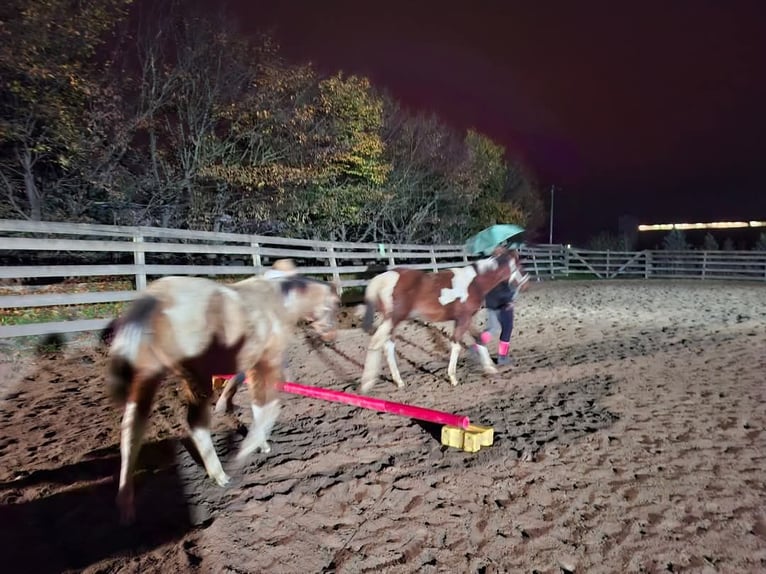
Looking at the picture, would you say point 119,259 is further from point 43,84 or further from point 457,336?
point 457,336

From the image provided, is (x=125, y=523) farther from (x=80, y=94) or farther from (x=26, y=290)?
(x=80, y=94)

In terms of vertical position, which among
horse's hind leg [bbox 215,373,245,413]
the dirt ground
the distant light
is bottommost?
the dirt ground

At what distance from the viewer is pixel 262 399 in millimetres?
3531

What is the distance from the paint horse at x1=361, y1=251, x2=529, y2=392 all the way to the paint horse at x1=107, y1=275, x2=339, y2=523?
1985 mm

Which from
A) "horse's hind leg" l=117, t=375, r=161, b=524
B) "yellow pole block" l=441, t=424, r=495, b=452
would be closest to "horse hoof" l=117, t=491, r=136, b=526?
"horse's hind leg" l=117, t=375, r=161, b=524

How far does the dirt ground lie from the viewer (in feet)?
8.04

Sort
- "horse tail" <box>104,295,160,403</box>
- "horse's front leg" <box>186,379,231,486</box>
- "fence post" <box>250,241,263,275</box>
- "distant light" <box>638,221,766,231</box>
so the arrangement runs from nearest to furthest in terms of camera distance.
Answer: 1. "horse tail" <box>104,295,160,403</box>
2. "horse's front leg" <box>186,379,231,486</box>
3. "fence post" <box>250,241,263,275</box>
4. "distant light" <box>638,221,766,231</box>

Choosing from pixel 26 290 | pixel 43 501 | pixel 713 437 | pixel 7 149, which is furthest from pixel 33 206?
pixel 713 437

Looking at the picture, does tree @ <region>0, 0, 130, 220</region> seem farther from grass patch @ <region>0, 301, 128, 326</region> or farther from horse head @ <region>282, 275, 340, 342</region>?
horse head @ <region>282, 275, 340, 342</region>

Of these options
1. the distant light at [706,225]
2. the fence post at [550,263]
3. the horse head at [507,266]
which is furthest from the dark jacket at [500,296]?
the distant light at [706,225]

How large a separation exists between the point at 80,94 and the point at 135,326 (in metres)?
8.25

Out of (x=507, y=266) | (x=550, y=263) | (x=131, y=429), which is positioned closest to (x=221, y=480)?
(x=131, y=429)

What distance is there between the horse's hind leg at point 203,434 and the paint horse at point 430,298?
229 cm

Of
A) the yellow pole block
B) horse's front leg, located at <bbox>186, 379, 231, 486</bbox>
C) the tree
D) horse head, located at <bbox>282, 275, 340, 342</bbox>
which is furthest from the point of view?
the tree
